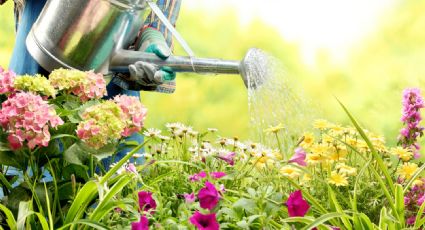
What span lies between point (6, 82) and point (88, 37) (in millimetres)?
437

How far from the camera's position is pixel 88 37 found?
1896 mm

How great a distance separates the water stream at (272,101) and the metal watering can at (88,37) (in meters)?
0.05

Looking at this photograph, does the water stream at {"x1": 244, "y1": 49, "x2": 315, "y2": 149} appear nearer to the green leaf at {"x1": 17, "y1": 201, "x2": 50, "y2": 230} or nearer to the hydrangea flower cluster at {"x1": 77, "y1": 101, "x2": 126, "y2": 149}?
the hydrangea flower cluster at {"x1": 77, "y1": 101, "x2": 126, "y2": 149}

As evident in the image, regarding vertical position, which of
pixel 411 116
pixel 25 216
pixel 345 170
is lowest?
pixel 25 216

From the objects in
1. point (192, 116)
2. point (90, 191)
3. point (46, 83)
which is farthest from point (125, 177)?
point (192, 116)

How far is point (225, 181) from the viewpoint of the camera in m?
1.61

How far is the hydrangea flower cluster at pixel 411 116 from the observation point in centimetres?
179

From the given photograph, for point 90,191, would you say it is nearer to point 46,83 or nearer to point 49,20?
point 46,83

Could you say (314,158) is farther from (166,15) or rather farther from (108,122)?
(166,15)

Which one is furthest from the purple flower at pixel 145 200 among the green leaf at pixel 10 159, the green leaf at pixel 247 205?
the green leaf at pixel 10 159

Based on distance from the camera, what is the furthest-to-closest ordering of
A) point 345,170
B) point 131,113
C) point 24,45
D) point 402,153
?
point 24,45, point 402,153, point 345,170, point 131,113

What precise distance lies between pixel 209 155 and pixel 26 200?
42 centimetres

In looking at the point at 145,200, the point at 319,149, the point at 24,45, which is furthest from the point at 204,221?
the point at 24,45

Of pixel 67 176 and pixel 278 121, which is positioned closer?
pixel 67 176
